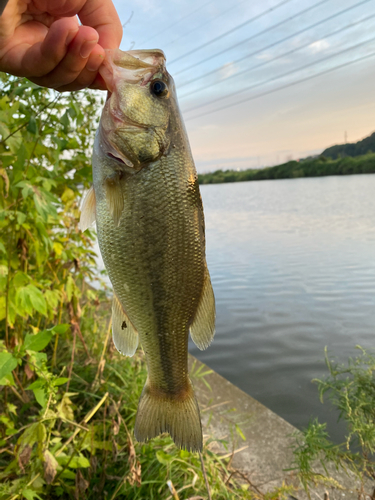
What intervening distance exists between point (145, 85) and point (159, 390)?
4.54ft

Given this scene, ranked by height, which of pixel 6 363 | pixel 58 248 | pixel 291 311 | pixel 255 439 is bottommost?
pixel 291 311

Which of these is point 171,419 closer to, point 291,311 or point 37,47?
point 37,47

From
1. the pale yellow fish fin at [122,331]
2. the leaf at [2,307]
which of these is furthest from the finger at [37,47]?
the leaf at [2,307]

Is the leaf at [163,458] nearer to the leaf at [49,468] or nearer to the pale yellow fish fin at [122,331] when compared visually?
the leaf at [49,468]

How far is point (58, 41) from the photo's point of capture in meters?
1.24

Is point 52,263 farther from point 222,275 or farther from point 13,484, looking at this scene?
point 222,275

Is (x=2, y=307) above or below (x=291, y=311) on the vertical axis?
above

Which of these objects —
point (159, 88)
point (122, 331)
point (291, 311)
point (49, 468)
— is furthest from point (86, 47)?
point (291, 311)

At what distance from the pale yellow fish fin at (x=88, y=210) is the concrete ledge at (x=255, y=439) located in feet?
6.99

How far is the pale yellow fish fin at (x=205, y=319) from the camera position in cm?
161

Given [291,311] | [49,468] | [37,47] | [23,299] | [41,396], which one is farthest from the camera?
[291,311]

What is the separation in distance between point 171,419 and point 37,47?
1.62 meters

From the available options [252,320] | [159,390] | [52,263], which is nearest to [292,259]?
[252,320]

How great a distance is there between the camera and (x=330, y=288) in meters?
8.81
